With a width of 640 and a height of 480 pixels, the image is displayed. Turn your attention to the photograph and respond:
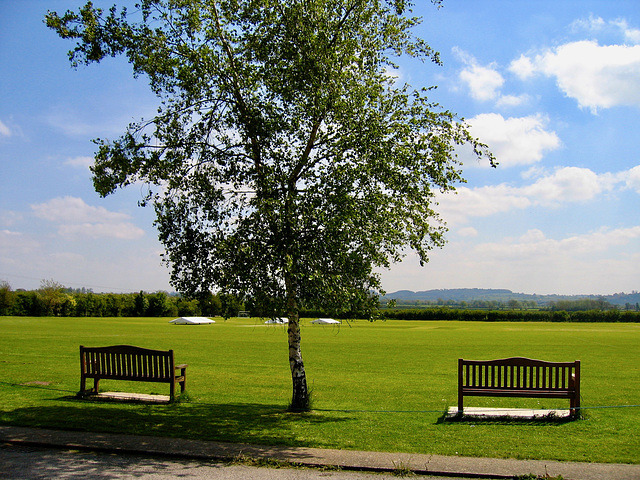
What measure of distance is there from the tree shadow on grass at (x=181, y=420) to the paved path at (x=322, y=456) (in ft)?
1.46

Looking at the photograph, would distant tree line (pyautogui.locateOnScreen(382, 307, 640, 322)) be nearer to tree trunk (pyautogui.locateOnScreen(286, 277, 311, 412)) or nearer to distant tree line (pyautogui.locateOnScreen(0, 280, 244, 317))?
distant tree line (pyautogui.locateOnScreen(0, 280, 244, 317))

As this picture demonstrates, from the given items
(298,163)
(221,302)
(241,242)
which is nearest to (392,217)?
(298,163)

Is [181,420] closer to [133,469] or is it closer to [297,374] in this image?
[297,374]

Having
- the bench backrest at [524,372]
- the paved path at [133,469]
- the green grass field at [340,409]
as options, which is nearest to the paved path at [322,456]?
the paved path at [133,469]

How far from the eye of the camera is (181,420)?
11078 mm

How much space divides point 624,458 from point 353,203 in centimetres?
643

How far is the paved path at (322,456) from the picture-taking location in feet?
24.7

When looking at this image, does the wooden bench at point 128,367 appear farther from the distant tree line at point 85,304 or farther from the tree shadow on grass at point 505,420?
the distant tree line at point 85,304

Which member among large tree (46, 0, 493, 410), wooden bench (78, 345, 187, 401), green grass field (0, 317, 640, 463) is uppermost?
large tree (46, 0, 493, 410)

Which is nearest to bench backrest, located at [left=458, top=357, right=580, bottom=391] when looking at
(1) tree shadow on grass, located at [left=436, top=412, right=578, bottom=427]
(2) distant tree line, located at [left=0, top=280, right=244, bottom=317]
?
(1) tree shadow on grass, located at [left=436, top=412, right=578, bottom=427]

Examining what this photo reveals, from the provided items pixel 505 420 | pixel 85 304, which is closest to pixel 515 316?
pixel 85 304

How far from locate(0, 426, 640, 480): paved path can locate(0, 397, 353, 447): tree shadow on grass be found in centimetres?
45

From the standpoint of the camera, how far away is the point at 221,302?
467 inches

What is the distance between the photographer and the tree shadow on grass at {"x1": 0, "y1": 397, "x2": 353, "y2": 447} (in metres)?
9.79
